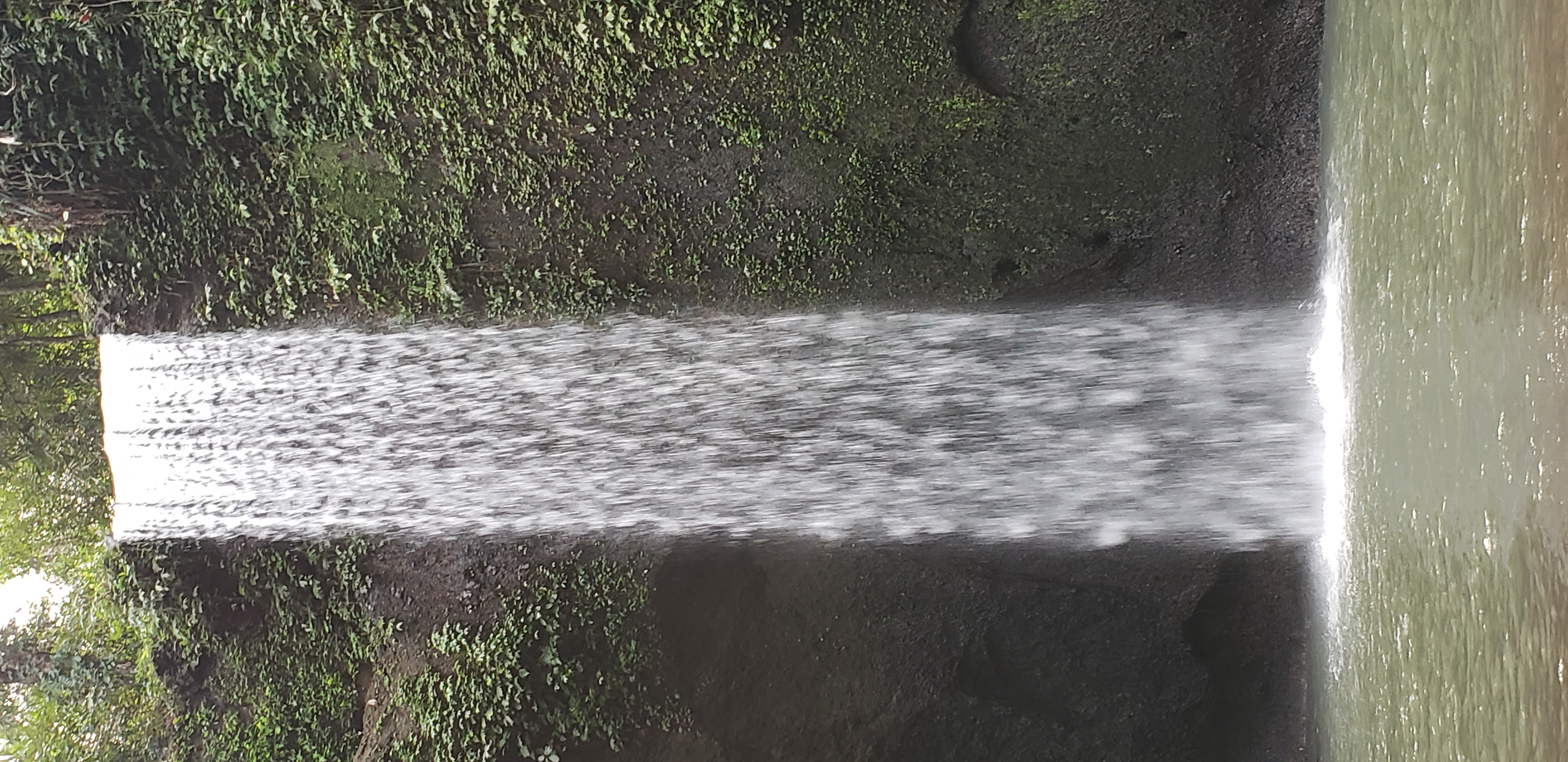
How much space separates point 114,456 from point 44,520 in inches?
107

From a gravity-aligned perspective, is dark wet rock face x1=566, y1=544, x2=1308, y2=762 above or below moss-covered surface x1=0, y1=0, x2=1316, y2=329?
below

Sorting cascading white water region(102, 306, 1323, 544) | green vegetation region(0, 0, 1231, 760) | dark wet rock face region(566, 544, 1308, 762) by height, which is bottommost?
dark wet rock face region(566, 544, 1308, 762)

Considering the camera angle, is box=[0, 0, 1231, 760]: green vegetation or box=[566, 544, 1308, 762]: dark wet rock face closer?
box=[0, 0, 1231, 760]: green vegetation

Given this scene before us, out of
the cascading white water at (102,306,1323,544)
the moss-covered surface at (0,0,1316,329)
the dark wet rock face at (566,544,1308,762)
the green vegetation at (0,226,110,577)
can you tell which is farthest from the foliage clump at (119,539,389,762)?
the green vegetation at (0,226,110,577)

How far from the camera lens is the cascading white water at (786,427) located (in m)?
4.33

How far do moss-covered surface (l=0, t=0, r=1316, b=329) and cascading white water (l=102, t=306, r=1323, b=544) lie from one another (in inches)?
7.6

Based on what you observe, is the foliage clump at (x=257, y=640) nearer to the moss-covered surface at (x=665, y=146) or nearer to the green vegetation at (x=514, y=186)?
the green vegetation at (x=514, y=186)

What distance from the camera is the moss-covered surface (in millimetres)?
4176

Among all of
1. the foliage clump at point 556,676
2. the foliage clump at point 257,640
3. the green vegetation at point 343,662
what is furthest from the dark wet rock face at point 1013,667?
the foliage clump at point 257,640

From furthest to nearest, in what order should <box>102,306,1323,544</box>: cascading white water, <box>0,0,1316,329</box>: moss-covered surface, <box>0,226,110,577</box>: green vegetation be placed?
<box>0,226,110,577</box>: green vegetation → <box>102,306,1323,544</box>: cascading white water → <box>0,0,1316,329</box>: moss-covered surface

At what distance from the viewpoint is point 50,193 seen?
5129mm

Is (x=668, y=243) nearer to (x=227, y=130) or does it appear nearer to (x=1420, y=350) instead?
(x=227, y=130)

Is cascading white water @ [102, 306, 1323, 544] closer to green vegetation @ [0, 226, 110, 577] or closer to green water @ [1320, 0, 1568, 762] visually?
green water @ [1320, 0, 1568, 762]

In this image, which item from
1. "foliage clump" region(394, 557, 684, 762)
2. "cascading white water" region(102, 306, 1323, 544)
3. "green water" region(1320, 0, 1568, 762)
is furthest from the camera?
"foliage clump" region(394, 557, 684, 762)
